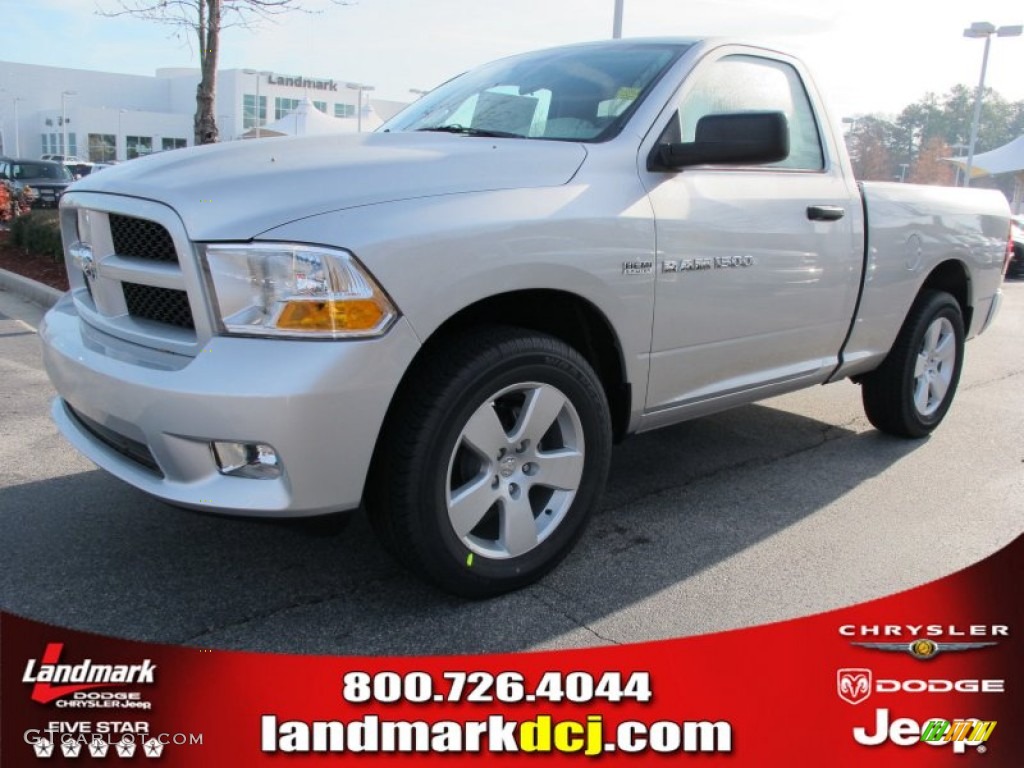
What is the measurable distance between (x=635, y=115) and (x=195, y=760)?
7.98 ft

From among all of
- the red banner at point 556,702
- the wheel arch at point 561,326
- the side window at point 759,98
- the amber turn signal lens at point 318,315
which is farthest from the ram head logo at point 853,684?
the side window at point 759,98

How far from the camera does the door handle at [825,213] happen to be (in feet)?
12.1

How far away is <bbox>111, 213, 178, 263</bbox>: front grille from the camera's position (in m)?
2.52

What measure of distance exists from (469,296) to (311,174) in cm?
56

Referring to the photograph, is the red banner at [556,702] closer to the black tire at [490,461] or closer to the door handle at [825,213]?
the black tire at [490,461]

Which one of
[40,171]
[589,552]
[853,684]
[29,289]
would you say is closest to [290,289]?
[589,552]

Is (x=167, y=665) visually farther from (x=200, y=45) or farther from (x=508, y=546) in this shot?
(x=200, y=45)

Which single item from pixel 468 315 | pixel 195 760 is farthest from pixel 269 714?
pixel 468 315

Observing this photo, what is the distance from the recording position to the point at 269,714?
2.09m

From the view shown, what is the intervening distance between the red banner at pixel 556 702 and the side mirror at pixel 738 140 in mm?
1547

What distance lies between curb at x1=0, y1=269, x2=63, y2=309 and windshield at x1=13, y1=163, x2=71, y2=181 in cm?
1688

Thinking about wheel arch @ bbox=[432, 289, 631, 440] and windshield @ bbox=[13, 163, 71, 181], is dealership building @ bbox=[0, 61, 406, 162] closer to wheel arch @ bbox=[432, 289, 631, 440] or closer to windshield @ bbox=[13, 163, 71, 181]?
windshield @ bbox=[13, 163, 71, 181]
